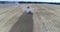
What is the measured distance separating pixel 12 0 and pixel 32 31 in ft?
7.12

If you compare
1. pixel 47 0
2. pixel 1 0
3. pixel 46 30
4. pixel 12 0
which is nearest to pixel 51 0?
pixel 47 0

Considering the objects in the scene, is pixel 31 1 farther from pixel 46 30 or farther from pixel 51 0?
pixel 46 30

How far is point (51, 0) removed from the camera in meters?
2.53

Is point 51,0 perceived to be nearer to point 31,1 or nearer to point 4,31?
point 31,1

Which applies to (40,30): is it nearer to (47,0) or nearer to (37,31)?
(37,31)

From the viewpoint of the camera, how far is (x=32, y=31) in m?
0.37

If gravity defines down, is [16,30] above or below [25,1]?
above

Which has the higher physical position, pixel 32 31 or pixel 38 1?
pixel 32 31

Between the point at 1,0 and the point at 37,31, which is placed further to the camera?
the point at 1,0

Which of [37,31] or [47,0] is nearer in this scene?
[37,31]

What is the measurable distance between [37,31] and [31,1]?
2145 millimetres

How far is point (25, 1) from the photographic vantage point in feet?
8.24

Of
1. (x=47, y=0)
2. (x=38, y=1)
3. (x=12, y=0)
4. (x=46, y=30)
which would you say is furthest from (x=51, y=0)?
(x=46, y=30)

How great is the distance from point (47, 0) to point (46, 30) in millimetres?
2170
